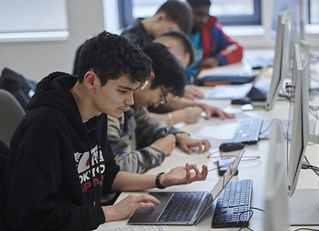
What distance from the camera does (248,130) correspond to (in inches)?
105

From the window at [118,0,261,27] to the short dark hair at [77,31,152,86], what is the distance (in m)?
3.40

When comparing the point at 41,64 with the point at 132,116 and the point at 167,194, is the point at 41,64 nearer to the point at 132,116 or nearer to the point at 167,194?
the point at 132,116

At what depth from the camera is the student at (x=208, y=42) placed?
4164 millimetres

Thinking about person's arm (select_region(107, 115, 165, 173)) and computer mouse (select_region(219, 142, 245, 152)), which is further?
computer mouse (select_region(219, 142, 245, 152))

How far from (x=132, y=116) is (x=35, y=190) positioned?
0.90 m

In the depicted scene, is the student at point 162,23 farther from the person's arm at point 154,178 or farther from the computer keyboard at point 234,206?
the computer keyboard at point 234,206

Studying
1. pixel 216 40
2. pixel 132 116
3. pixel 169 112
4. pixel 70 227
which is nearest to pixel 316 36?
pixel 216 40

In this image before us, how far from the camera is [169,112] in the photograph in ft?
10.4

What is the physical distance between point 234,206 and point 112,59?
0.56 m

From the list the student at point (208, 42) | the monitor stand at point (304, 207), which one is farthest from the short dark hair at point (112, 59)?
the student at point (208, 42)

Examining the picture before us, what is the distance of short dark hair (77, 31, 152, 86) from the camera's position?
1751 mm

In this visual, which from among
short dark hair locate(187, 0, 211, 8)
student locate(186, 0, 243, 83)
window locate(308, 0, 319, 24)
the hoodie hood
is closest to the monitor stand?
the hoodie hood

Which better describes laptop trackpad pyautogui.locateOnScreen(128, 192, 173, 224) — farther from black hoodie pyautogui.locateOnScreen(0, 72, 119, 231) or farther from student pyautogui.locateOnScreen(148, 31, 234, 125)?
student pyautogui.locateOnScreen(148, 31, 234, 125)

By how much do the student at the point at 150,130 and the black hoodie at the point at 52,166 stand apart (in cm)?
31
